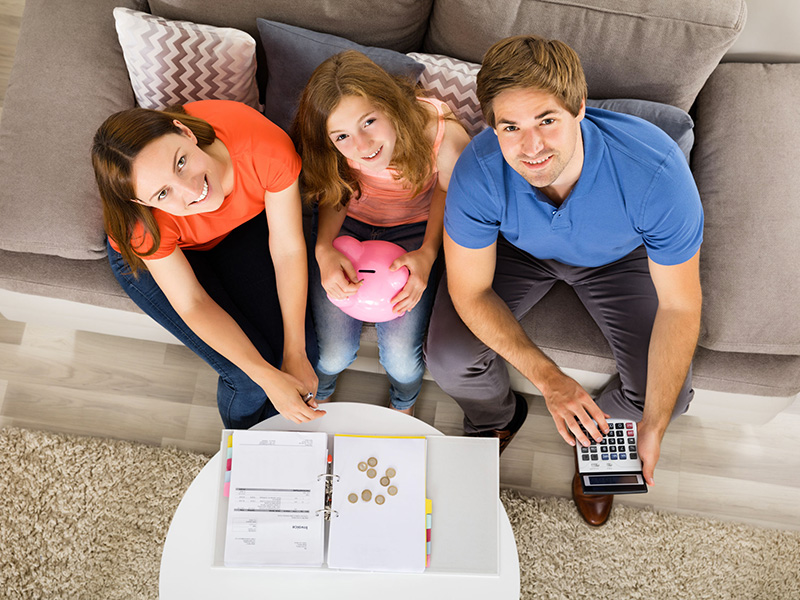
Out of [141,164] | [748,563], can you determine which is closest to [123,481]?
[141,164]

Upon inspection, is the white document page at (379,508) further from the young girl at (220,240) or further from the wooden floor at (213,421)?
the wooden floor at (213,421)

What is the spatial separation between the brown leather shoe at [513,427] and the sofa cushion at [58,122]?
1.17 meters

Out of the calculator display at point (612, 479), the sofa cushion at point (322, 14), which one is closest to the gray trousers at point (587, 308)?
the calculator display at point (612, 479)

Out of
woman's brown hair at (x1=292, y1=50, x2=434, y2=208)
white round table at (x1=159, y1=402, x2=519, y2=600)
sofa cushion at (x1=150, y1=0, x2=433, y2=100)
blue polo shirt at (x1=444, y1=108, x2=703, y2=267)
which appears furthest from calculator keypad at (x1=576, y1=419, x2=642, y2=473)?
sofa cushion at (x1=150, y1=0, x2=433, y2=100)

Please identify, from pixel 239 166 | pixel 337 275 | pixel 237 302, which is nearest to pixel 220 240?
pixel 237 302

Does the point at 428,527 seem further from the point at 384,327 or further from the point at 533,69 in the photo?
the point at 533,69

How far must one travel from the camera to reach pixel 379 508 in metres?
1.34

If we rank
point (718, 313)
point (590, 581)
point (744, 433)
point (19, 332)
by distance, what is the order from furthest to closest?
point (19, 332)
point (744, 433)
point (590, 581)
point (718, 313)

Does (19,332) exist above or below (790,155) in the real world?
below

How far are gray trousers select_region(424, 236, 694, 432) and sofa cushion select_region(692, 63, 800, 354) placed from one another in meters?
0.17

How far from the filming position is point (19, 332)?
203cm

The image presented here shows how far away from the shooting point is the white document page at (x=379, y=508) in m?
1.31

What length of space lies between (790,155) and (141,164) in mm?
1532

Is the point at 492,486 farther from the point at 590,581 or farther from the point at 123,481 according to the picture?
the point at 123,481
